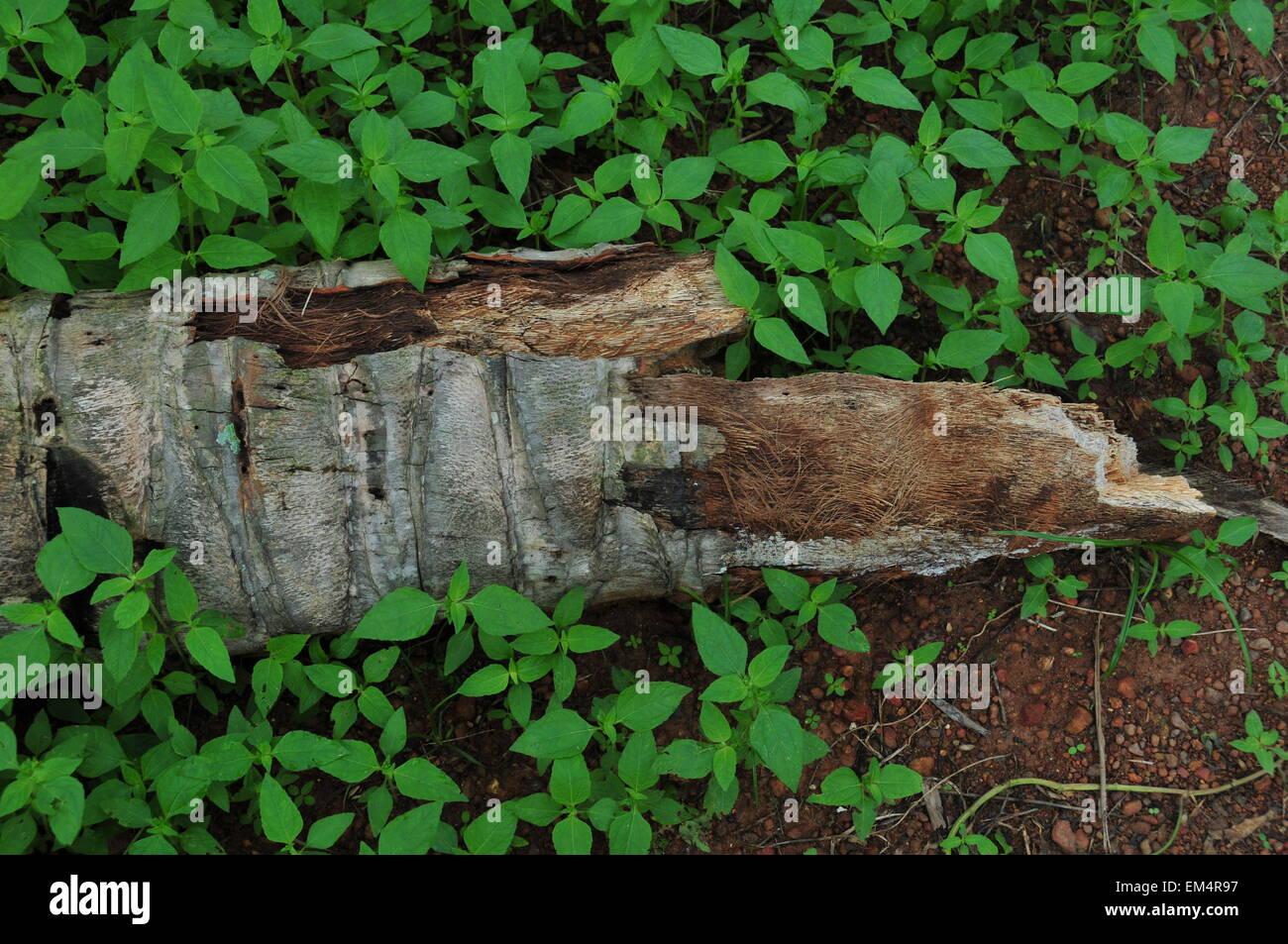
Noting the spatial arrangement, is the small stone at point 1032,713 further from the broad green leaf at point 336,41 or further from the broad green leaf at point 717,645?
the broad green leaf at point 336,41

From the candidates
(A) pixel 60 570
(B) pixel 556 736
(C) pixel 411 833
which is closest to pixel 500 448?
(B) pixel 556 736

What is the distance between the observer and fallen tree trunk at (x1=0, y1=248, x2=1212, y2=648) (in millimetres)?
2967

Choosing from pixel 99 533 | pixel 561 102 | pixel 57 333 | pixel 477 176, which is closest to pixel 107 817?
pixel 99 533

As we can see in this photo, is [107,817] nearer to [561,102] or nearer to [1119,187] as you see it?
[561,102]

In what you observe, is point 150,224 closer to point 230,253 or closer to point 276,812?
point 230,253

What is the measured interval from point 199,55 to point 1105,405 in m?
3.67

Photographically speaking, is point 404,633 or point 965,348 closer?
point 404,633

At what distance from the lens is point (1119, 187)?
3.87m

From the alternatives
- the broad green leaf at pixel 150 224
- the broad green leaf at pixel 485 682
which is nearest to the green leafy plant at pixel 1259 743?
the broad green leaf at pixel 485 682

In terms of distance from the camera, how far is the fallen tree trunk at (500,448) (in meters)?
2.97

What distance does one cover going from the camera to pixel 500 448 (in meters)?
3.07

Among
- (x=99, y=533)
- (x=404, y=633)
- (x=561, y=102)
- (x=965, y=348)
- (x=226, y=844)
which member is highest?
(x=561, y=102)

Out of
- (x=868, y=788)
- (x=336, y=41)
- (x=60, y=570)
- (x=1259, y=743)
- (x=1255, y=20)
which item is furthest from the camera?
(x=1255, y=20)

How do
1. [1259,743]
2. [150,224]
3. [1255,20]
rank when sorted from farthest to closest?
1. [1255,20]
2. [1259,743]
3. [150,224]
